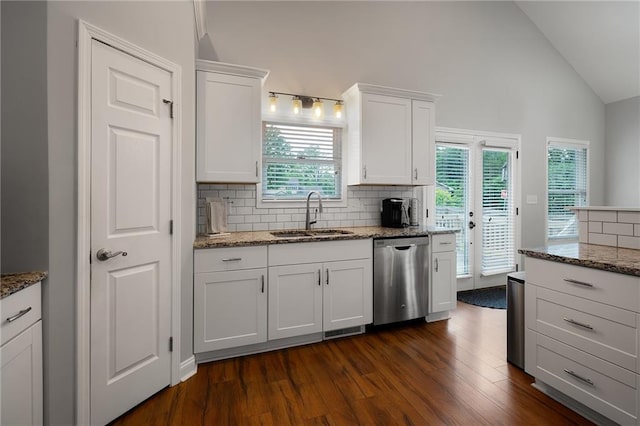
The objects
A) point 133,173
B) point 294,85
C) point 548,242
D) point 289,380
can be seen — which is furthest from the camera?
point 548,242

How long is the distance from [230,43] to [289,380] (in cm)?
305

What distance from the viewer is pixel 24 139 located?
142cm

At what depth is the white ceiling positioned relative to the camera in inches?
161

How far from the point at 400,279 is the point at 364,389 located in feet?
3.73

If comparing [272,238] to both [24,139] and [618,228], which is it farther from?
[618,228]

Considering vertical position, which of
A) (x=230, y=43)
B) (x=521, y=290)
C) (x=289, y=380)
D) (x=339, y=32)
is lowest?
(x=289, y=380)

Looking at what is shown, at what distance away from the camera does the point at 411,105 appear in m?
3.32

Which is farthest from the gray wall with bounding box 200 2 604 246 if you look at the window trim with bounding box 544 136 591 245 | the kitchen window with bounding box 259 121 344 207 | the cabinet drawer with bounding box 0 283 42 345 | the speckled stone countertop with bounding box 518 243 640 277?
the cabinet drawer with bounding box 0 283 42 345

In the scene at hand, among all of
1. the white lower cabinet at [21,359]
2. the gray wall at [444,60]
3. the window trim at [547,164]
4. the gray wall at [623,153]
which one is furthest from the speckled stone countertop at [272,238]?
the gray wall at [623,153]

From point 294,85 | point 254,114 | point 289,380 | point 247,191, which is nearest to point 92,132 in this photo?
point 254,114

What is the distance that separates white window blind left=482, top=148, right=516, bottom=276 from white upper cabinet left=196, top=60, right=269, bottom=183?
126 inches

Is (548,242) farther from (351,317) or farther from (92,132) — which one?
(92,132)

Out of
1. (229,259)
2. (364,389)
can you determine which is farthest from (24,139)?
(364,389)

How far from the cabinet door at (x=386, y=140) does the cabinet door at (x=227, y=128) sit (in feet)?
3.67
